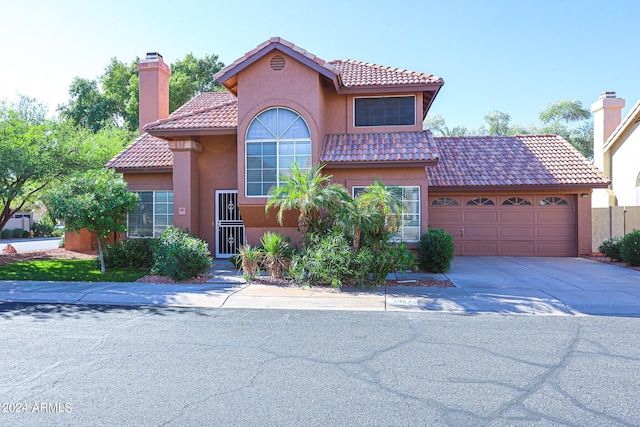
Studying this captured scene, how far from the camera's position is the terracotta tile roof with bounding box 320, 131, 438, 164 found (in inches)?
525

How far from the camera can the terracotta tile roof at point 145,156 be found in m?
15.7

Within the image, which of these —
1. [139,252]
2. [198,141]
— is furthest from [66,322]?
[198,141]

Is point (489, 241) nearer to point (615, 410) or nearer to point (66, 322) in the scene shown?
point (615, 410)

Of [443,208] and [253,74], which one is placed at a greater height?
[253,74]

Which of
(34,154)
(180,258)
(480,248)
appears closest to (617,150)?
(480,248)

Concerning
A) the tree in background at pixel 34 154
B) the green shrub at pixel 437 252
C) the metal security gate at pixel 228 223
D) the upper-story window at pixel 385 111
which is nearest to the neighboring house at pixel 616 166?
the green shrub at pixel 437 252

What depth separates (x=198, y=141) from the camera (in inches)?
600

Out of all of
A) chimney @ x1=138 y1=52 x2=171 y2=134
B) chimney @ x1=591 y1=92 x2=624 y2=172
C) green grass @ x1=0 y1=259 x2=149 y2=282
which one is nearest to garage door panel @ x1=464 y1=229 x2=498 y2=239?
Result: chimney @ x1=591 y1=92 x2=624 y2=172

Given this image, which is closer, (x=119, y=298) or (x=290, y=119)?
(x=119, y=298)

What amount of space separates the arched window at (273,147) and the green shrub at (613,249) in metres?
11.1

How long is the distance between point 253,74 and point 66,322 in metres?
9.03

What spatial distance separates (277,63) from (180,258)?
6.71 meters

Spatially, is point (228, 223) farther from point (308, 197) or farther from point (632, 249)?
point (632, 249)

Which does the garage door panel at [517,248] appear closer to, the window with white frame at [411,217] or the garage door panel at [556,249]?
the garage door panel at [556,249]
